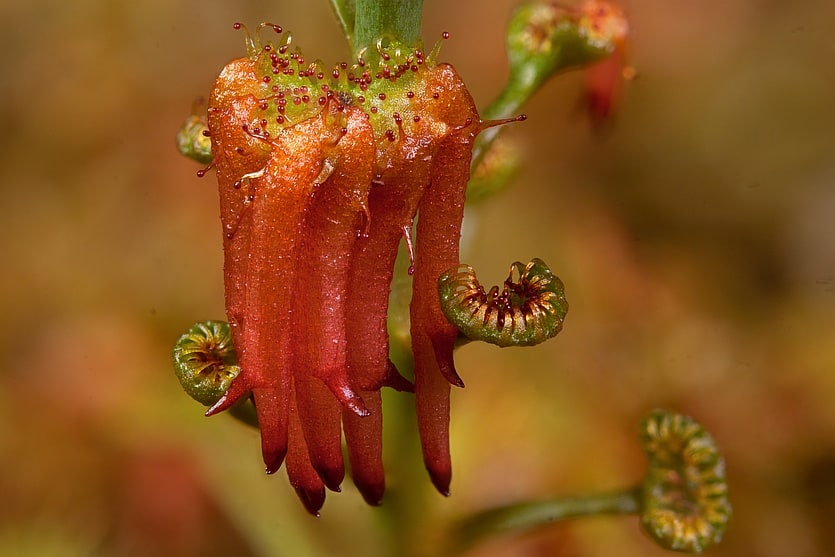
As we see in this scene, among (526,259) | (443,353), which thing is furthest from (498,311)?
(526,259)

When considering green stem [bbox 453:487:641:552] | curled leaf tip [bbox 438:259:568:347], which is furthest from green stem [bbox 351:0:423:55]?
green stem [bbox 453:487:641:552]

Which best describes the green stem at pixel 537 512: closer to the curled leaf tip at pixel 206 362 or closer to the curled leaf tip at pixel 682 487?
the curled leaf tip at pixel 682 487

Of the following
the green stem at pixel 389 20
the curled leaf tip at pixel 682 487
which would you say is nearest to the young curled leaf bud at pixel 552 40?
the green stem at pixel 389 20

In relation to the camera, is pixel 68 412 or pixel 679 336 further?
pixel 679 336

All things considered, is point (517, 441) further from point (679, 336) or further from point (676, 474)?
point (676, 474)

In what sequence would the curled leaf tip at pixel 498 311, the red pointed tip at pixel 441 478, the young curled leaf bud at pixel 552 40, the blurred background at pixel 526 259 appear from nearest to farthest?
the curled leaf tip at pixel 498 311 → the red pointed tip at pixel 441 478 → the young curled leaf bud at pixel 552 40 → the blurred background at pixel 526 259

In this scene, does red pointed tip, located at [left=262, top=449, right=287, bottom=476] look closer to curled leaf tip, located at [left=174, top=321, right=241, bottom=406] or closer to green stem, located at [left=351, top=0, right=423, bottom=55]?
curled leaf tip, located at [left=174, top=321, right=241, bottom=406]

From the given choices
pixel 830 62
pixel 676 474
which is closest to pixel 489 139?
pixel 676 474
